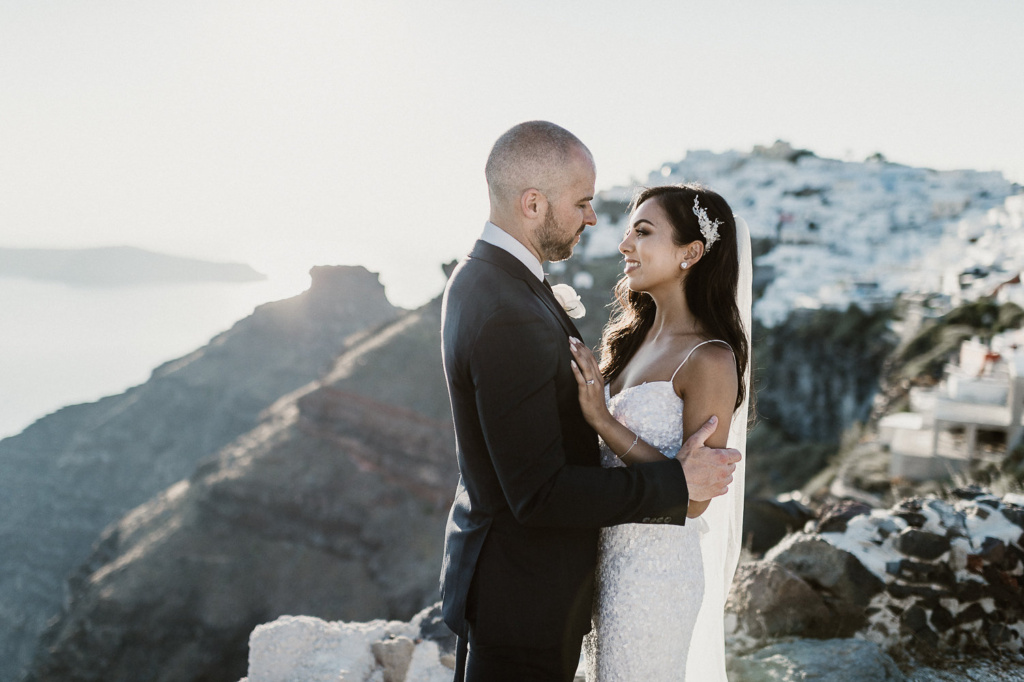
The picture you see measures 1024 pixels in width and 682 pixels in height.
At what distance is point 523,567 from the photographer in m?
1.66

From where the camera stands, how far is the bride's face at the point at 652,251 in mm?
2266

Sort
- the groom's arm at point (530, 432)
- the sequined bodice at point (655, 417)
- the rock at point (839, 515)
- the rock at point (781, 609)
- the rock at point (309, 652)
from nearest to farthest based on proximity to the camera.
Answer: the groom's arm at point (530, 432)
the sequined bodice at point (655, 417)
the rock at point (309, 652)
the rock at point (781, 609)
the rock at point (839, 515)

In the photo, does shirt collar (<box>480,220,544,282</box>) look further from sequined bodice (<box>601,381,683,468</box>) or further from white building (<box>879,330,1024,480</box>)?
white building (<box>879,330,1024,480</box>)

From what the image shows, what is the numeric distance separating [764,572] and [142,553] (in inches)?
1753

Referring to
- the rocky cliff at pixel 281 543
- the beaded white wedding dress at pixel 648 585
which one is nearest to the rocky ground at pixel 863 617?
the beaded white wedding dress at pixel 648 585

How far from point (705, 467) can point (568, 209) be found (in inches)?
31.5

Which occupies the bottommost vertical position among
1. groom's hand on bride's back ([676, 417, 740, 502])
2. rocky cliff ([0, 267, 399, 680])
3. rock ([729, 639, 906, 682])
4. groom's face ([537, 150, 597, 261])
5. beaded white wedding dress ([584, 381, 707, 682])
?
rocky cliff ([0, 267, 399, 680])

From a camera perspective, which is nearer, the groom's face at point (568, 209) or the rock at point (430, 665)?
the groom's face at point (568, 209)

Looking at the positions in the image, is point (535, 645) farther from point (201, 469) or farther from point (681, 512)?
point (201, 469)

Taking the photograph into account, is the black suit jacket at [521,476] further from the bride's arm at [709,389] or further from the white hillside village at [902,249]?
the white hillside village at [902,249]

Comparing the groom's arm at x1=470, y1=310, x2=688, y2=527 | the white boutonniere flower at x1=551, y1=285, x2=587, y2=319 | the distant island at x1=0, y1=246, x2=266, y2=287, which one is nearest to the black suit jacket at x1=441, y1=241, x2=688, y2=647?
the groom's arm at x1=470, y1=310, x2=688, y2=527

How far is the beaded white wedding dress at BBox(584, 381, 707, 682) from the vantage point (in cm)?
192

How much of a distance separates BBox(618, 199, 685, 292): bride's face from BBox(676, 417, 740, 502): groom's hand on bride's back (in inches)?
26.8

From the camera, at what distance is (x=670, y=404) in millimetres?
2045
